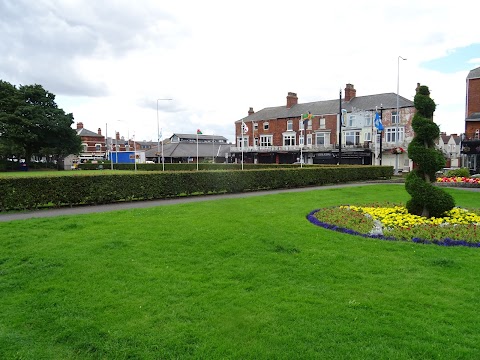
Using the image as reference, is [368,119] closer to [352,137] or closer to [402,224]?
[352,137]

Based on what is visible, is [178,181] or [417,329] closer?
[417,329]

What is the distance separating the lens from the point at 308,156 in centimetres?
6094

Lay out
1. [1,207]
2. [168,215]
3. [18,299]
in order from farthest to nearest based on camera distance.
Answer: [1,207]
[168,215]
[18,299]

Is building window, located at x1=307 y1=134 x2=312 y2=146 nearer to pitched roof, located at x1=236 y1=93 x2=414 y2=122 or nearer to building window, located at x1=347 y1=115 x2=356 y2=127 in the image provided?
pitched roof, located at x1=236 y1=93 x2=414 y2=122

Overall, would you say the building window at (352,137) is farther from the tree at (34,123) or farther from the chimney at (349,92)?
the tree at (34,123)

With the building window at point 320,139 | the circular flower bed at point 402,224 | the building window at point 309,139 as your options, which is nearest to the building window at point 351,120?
the building window at point 320,139

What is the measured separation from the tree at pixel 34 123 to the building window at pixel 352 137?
49.4 metres

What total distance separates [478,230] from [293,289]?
6371mm

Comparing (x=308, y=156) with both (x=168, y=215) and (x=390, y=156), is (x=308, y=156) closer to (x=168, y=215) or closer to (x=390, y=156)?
(x=390, y=156)

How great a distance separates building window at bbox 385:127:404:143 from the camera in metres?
50.8

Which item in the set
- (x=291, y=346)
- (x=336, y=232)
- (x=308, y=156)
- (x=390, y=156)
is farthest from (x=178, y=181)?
(x=308, y=156)

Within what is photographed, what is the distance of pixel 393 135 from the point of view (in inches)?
2035

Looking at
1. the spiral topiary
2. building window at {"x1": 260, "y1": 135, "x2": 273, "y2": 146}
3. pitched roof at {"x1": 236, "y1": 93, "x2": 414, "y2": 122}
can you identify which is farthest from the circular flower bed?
building window at {"x1": 260, "y1": 135, "x2": 273, "y2": 146}

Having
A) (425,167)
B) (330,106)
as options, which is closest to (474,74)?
(330,106)
